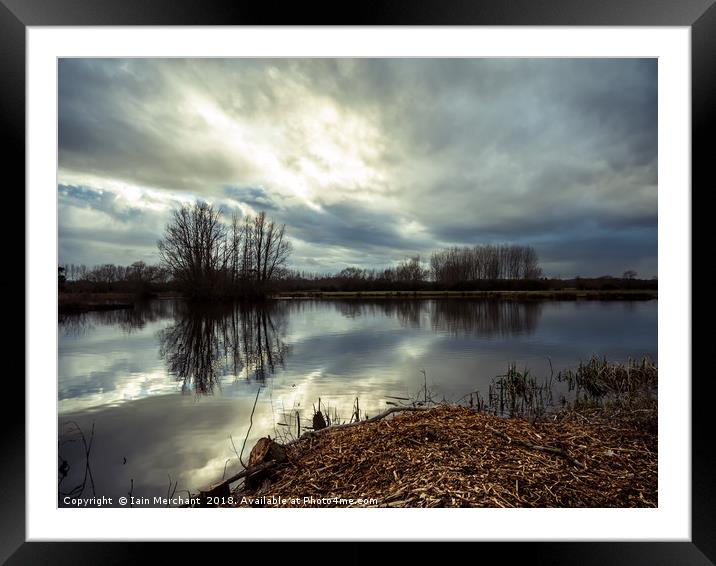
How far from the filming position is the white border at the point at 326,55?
1.39 meters

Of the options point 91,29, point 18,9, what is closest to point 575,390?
point 91,29

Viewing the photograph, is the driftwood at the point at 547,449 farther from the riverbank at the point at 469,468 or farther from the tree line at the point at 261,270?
the tree line at the point at 261,270

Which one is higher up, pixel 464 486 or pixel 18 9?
pixel 18 9

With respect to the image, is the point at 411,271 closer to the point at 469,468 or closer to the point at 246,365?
the point at 246,365

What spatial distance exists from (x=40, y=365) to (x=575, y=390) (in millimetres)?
4191

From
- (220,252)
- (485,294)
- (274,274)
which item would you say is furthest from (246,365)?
(485,294)

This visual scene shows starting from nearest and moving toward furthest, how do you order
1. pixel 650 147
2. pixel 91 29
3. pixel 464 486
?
pixel 464 486 → pixel 91 29 → pixel 650 147

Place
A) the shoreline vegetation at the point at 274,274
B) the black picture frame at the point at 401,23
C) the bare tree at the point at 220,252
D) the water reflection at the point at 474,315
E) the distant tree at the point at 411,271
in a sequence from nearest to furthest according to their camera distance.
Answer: the black picture frame at the point at 401,23
the shoreline vegetation at the point at 274,274
the bare tree at the point at 220,252
the distant tree at the point at 411,271
the water reflection at the point at 474,315

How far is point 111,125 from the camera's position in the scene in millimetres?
2332

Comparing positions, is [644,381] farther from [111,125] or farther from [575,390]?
[111,125]

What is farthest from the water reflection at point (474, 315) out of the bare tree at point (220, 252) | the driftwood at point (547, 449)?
the driftwood at point (547, 449)

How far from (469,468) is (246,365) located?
2679 mm

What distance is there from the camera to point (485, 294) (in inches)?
159

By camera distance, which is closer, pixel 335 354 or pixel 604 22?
pixel 604 22
